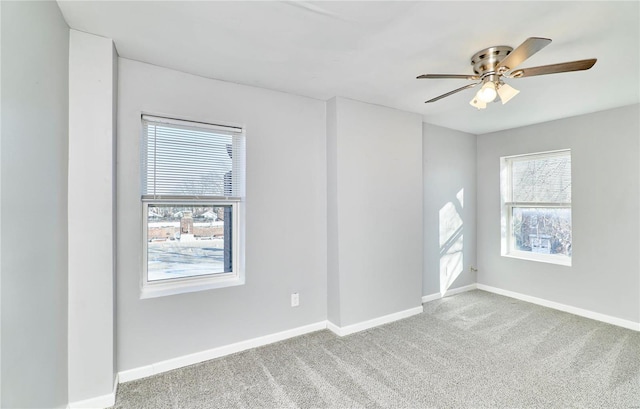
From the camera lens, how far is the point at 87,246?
192 cm

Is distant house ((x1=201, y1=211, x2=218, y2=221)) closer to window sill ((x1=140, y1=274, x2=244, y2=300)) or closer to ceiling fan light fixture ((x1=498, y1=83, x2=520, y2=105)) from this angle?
window sill ((x1=140, y1=274, x2=244, y2=300))

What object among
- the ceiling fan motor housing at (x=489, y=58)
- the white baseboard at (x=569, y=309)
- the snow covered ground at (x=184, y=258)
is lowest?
the white baseboard at (x=569, y=309)

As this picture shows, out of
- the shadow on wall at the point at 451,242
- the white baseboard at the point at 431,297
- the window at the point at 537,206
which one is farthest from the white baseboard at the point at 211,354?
the window at the point at 537,206

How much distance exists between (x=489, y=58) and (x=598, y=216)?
2.68m

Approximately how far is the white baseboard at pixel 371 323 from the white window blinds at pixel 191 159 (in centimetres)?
163

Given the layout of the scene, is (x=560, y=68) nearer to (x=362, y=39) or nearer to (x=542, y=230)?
(x=362, y=39)

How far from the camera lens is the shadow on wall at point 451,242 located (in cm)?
422

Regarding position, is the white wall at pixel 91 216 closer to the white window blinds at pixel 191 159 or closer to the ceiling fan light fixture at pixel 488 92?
the white window blinds at pixel 191 159

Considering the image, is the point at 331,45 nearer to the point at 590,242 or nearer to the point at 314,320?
the point at 314,320

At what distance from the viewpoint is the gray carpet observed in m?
2.03

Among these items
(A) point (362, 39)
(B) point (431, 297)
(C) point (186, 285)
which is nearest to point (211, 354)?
(C) point (186, 285)

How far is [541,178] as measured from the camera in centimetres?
406

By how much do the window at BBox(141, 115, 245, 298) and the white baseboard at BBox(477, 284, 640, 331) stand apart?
3.72 metres

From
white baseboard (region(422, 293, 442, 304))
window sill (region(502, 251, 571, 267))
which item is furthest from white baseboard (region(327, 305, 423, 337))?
window sill (region(502, 251, 571, 267))
